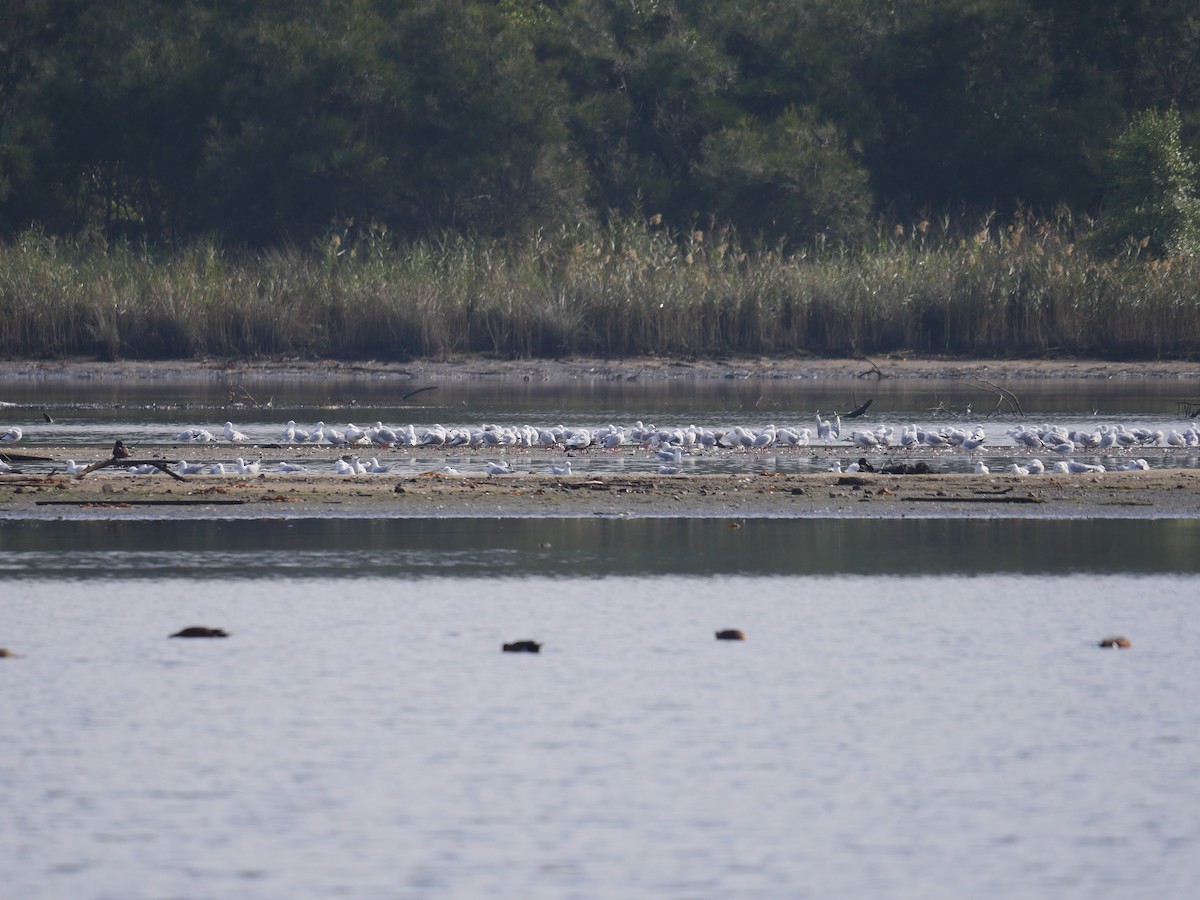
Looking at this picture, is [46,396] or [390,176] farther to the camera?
[390,176]

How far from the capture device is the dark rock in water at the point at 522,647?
8.22 metres

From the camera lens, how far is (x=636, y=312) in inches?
1175

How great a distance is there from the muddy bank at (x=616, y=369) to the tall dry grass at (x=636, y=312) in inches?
15.8

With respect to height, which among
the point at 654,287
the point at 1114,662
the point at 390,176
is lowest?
the point at 1114,662

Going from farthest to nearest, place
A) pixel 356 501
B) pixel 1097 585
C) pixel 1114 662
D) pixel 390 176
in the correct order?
1. pixel 390 176
2. pixel 356 501
3. pixel 1097 585
4. pixel 1114 662

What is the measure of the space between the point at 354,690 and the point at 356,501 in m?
5.61

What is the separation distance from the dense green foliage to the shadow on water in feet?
91.1

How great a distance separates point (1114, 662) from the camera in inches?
317

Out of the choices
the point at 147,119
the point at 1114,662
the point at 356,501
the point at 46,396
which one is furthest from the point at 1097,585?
the point at 147,119

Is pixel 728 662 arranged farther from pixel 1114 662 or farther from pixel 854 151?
pixel 854 151

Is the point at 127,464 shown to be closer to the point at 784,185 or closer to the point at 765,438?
the point at 765,438

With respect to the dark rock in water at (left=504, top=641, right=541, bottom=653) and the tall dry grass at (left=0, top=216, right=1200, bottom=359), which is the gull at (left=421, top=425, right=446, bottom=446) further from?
the tall dry grass at (left=0, top=216, right=1200, bottom=359)

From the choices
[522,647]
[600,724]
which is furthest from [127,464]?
[600,724]

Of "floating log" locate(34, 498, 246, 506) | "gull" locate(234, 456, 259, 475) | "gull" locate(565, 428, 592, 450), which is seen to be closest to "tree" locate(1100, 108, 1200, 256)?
"gull" locate(565, 428, 592, 450)
